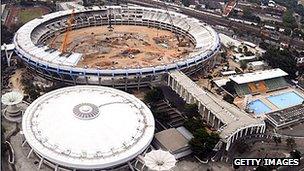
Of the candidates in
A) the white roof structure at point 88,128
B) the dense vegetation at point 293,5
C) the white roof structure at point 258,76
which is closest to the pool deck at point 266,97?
the white roof structure at point 258,76

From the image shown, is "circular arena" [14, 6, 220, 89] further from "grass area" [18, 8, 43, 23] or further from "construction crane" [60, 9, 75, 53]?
"grass area" [18, 8, 43, 23]

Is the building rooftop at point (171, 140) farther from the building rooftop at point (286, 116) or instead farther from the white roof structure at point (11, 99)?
the white roof structure at point (11, 99)

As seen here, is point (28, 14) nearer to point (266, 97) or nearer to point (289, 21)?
point (266, 97)

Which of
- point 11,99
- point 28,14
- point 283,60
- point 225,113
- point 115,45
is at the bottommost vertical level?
point 28,14

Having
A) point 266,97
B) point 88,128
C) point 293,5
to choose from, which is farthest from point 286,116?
point 293,5

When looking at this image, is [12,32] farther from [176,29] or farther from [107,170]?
[107,170]

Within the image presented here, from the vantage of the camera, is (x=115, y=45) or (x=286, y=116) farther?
(x=115, y=45)

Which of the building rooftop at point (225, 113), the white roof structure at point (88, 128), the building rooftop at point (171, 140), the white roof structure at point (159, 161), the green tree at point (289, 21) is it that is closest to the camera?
the white roof structure at point (159, 161)
